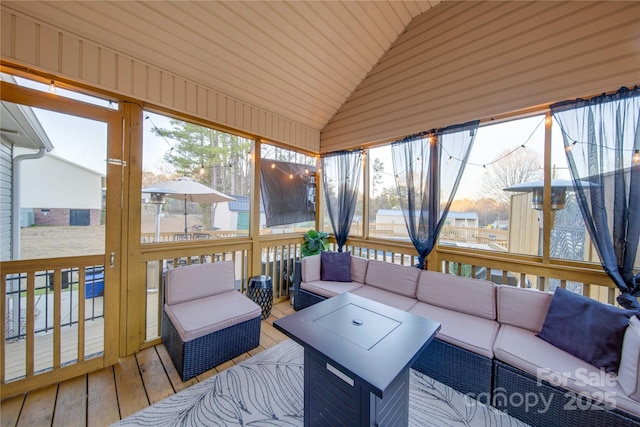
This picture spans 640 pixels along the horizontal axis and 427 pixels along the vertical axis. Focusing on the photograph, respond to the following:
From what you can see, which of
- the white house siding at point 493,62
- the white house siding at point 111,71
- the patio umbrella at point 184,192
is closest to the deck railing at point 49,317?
the patio umbrella at point 184,192

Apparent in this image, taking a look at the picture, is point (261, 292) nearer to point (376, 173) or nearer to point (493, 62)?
point (376, 173)

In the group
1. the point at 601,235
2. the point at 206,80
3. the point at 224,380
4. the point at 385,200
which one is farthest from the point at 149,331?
the point at 601,235

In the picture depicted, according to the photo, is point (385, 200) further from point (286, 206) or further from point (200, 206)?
point (200, 206)

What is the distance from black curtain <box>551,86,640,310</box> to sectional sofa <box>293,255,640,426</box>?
22.6 inches

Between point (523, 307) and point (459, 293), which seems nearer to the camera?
point (523, 307)

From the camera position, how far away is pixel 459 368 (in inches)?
75.0

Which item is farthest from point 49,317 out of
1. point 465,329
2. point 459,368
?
point 465,329

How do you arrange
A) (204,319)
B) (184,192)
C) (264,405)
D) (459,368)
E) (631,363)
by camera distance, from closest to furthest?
(631,363) < (264,405) < (459,368) < (204,319) < (184,192)

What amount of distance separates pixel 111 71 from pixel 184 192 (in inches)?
49.7

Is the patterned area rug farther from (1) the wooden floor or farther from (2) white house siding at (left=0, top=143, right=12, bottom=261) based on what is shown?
(2) white house siding at (left=0, top=143, right=12, bottom=261)

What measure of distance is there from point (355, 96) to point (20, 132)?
12.5ft

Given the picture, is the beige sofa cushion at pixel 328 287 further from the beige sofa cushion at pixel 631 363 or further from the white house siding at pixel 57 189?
the white house siding at pixel 57 189

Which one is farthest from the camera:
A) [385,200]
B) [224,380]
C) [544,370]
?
[385,200]

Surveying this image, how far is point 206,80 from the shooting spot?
271 cm
